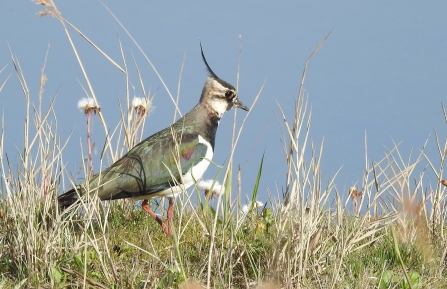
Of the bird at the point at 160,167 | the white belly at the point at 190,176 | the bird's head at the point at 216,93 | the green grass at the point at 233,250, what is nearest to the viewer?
the green grass at the point at 233,250

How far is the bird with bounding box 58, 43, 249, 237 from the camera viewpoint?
5680mm

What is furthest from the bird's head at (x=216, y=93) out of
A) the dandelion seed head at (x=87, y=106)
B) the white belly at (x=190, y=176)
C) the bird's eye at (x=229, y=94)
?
the dandelion seed head at (x=87, y=106)

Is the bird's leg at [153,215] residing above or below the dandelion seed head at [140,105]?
below

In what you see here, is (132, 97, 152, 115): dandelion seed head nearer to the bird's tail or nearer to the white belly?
the white belly

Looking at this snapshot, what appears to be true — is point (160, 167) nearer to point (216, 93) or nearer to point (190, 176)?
point (190, 176)

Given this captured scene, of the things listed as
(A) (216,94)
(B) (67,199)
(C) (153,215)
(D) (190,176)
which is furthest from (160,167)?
(A) (216,94)

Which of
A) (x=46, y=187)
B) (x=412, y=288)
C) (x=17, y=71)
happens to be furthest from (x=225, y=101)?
(x=412, y=288)

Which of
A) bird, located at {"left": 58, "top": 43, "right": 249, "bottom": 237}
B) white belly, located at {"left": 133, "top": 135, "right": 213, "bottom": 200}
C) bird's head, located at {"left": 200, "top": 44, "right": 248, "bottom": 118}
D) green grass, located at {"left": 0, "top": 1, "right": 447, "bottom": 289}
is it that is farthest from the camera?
bird's head, located at {"left": 200, "top": 44, "right": 248, "bottom": 118}

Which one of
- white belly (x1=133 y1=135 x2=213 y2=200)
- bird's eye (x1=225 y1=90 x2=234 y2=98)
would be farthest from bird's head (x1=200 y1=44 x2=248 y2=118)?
white belly (x1=133 y1=135 x2=213 y2=200)

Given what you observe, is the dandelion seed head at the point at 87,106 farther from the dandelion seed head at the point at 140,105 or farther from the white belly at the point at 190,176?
the white belly at the point at 190,176

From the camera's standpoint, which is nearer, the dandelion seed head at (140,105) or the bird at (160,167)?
the bird at (160,167)

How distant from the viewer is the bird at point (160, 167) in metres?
5.68

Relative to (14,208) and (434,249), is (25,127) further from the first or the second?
(434,249)

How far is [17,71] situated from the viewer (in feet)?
15.7
